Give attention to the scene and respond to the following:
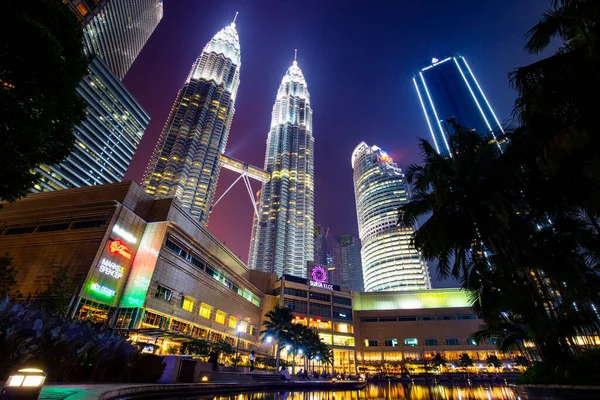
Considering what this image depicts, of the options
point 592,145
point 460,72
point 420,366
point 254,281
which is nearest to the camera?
point 592,145

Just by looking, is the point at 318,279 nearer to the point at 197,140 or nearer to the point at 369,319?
the point at 369,319

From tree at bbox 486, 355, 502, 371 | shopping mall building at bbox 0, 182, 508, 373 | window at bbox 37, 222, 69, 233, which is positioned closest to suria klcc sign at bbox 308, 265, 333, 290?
shopping mall building at bbox 0, 182, 508, 373

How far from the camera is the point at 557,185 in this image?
9617 millimetres

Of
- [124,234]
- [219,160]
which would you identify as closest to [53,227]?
[124,234]

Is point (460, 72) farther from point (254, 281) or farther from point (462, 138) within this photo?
point (462, 138)

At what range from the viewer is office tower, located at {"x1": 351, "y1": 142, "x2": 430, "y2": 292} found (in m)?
135

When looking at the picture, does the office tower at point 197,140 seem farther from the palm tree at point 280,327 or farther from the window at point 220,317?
the palm tree at point 280,327

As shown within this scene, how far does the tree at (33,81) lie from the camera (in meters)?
12.3

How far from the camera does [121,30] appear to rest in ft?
418

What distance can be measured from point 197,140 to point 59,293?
97837 mm

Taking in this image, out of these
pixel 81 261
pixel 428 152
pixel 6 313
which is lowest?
pixel 6 313

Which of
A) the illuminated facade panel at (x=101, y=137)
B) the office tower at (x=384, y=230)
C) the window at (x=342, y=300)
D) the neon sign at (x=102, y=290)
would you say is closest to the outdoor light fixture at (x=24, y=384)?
the neon sign at (x=102, y=290)

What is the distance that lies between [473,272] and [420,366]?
84805mm

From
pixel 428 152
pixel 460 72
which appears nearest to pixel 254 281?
pixel 428 152
